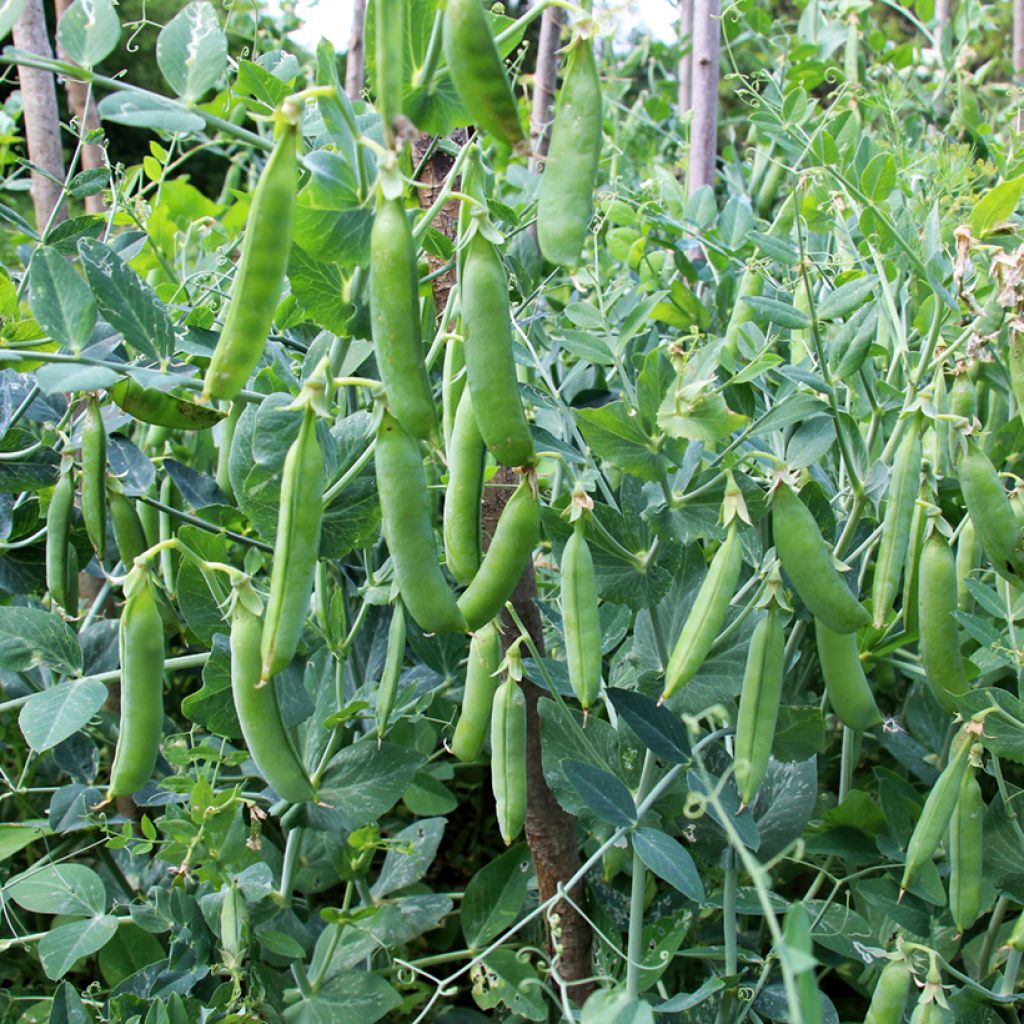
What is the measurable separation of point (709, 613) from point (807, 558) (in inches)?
3.6

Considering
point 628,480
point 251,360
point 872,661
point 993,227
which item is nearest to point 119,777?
point 251,360

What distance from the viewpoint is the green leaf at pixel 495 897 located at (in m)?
1.13

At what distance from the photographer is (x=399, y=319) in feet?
2.00

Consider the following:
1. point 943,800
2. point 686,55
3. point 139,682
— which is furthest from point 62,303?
point 686,55

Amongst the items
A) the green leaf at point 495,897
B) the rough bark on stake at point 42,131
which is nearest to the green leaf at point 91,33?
the rough bark on stake at point 42,131

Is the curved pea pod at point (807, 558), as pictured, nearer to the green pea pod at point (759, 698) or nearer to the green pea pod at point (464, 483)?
the green pea pod at point (759, 698)

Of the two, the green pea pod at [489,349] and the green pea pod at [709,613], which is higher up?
the green pea pod at [489,349]

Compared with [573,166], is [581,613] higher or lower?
lower

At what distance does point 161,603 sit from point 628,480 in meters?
0.52

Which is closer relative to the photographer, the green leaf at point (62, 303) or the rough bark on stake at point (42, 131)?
A: the green leaf at point (62, 303)

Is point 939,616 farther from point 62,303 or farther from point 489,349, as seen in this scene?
point 62,303

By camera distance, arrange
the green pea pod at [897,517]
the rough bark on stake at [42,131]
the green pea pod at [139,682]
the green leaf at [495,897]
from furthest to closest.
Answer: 1. the rough bark on stake at [42,131]
2. the green leaf at [495,897]
3. the green pea pod at [897,517]
4. the green pea pod at [139,682]

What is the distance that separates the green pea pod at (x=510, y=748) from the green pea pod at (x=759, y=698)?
0.20 metres

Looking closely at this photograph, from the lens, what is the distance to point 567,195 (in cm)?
66
